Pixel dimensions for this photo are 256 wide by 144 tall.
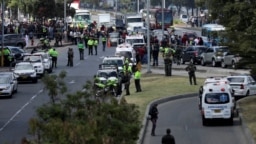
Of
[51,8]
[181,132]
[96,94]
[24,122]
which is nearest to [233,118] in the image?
[181,132]

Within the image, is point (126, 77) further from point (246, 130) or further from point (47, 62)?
point (47, 62)

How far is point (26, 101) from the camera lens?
43656 millimetres

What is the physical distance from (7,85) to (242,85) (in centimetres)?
1208

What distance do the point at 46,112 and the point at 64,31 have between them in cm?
7841

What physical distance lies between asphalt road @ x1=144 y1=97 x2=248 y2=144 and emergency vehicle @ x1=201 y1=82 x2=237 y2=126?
44 centimetres

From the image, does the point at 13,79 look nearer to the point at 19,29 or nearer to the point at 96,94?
the point at 96,94

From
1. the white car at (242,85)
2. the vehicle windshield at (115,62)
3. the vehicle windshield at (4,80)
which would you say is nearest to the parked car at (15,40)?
the vehicle windshield at (115,62)

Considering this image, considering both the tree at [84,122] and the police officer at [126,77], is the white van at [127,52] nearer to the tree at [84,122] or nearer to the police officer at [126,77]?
the police officer at [126,77]

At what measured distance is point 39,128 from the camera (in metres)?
16.1

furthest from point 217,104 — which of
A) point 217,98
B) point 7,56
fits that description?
point 7,56

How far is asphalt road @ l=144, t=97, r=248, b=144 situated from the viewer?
31.8 m

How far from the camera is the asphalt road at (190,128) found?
1254 inches

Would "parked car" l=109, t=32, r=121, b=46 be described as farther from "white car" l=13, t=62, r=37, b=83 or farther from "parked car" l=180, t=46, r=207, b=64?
"white car" l=13, t=62, r=37, b=83

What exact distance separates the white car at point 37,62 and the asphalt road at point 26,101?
72.2 inches
